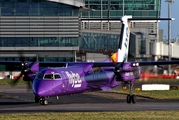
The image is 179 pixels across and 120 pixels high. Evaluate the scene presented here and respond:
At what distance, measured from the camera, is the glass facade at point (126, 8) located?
108625 mm

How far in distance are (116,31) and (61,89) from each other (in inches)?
2112

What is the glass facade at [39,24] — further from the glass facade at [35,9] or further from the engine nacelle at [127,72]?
the engine nacelle at [127,72]

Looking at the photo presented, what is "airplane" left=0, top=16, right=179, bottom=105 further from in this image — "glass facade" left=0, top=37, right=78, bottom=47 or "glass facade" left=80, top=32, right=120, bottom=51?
"glass facade" left=80, top=32, right=120, bottom=51

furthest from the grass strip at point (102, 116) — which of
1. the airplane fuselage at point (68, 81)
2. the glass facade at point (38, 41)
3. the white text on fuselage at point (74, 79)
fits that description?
the glass facade at point (38, 41)

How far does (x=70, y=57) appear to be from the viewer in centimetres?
8462

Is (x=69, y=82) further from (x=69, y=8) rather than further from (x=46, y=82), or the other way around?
(x=69, y=8)

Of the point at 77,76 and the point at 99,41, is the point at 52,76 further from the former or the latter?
the point at 99,41

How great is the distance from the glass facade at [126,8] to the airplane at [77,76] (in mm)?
62700

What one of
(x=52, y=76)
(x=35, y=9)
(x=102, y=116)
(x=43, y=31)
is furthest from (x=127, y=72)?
(x=35, y=9)

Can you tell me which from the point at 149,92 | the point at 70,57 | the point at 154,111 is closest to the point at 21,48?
the point at 70,57

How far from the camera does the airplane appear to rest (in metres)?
38.0

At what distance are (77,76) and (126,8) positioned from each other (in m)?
71.3

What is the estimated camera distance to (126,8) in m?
111

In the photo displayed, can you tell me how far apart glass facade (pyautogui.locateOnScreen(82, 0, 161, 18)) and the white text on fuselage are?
6847cm
